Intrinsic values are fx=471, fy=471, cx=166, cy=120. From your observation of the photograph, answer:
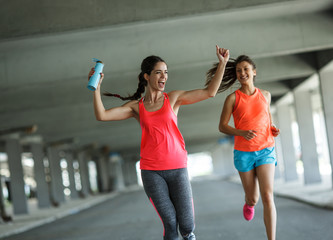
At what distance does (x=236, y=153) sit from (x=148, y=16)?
14.7ft

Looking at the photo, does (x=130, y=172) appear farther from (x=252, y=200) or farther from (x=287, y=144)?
(x=252, y=200)

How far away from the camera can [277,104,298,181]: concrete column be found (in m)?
24.7

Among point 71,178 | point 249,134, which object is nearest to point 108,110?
point 249,134

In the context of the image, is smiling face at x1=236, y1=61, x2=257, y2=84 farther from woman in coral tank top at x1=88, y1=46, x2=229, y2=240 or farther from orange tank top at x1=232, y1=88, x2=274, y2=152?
woman in coral tank top at x1=88, y1=46, x2=229, y2=240

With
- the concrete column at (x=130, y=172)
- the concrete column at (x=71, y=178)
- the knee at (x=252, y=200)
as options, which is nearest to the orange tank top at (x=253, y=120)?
the knee at (x=252, y=200)

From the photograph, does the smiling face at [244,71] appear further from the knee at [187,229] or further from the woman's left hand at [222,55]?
the knee at [187,229]

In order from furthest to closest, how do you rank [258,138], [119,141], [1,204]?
[119,141] → [1,204] → [258,138]

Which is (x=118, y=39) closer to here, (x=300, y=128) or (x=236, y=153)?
(x=236, y=153)

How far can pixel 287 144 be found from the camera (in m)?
25.2

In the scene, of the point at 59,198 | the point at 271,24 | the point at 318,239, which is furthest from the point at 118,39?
the point at 59,198

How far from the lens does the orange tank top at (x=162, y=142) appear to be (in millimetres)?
4246

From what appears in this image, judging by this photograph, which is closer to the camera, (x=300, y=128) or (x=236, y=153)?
(x=236, y=153)

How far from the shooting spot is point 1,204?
798 inches

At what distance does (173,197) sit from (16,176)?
2298 cm
